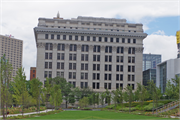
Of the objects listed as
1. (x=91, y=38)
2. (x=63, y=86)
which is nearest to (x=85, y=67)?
(x=91, y=38)

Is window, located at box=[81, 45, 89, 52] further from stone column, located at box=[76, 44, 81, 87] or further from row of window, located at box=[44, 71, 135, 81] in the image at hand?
row of window, located at box=[44, 71, 135, 81]

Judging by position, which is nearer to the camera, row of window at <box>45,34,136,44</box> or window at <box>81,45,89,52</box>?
row of window at <box>45,34,136,44</box>

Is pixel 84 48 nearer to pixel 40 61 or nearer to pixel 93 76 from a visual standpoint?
pixel 93 76

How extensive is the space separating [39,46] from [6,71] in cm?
7182

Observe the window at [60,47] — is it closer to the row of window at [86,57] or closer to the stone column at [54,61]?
the stone column at [54,61]

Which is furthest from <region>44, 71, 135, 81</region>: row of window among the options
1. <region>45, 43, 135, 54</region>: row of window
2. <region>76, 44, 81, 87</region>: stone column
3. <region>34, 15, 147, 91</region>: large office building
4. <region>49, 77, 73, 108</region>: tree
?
<region>49, 77, 73, 108</region>: tree

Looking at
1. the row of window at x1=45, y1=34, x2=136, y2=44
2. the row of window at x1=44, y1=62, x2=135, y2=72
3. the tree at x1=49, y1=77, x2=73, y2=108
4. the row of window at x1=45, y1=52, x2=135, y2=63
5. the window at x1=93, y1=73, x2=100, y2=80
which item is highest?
the row of window at x1=45, y1=34, x2=136, y2=44

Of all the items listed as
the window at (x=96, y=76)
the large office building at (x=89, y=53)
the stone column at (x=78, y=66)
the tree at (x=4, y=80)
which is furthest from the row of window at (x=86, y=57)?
the tree at (x=4, y=80)

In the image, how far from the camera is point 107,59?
10638 cm

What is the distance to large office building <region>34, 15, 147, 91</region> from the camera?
102625 millimetres

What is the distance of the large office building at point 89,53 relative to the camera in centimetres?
10262

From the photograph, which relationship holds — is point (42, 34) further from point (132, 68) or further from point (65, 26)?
point (132, 68)

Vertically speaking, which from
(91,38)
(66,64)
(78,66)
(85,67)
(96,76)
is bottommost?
(96,76)

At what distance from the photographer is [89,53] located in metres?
105
